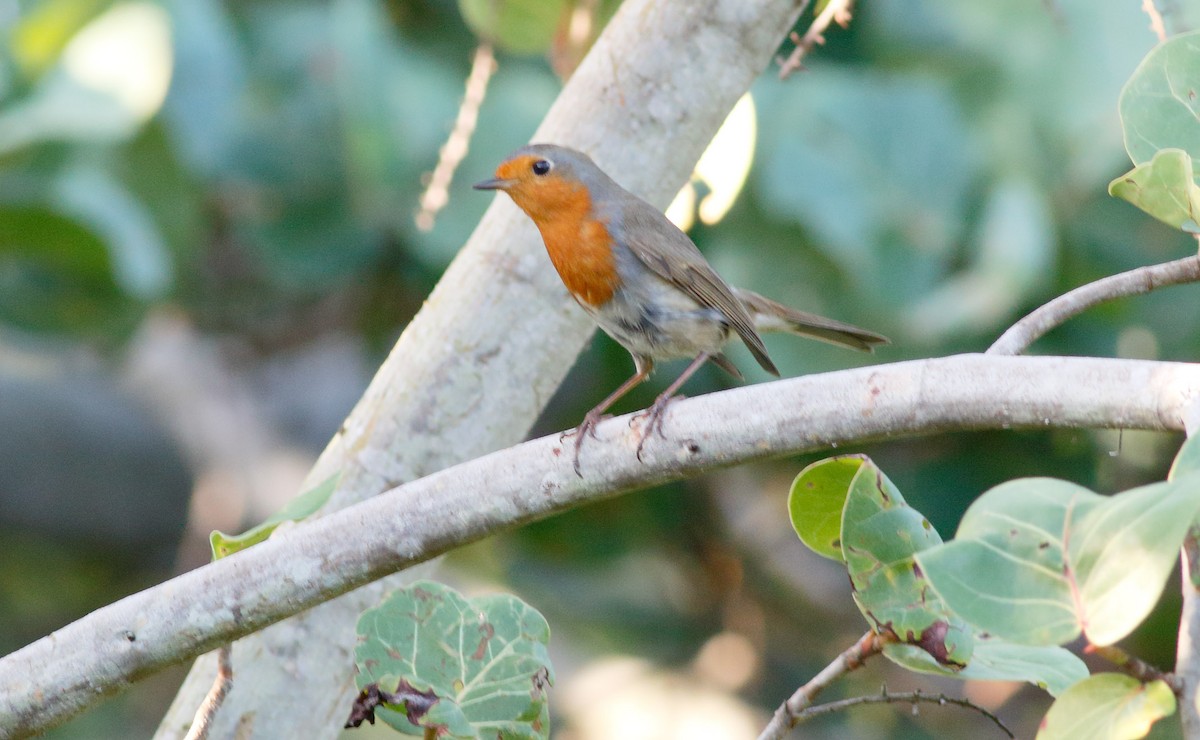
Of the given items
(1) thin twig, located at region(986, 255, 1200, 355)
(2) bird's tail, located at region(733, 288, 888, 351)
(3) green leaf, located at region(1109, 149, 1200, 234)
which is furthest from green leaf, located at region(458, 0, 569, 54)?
(3) green leaf, located at region(1109, 149, 1200, 234)

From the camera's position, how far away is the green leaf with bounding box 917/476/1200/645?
3.09 feet

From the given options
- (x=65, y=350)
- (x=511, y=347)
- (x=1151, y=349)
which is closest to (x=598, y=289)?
(x=511, y=347)

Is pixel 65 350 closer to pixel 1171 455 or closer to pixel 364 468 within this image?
pixel 364 468

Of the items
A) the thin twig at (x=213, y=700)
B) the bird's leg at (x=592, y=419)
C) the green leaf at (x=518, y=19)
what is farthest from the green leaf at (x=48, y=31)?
the thin twig at (x=213, y=700)

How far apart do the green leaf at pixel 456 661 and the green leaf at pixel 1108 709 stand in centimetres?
51

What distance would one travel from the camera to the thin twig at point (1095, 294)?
1278 mm

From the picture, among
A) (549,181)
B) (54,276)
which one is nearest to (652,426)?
(549,181)

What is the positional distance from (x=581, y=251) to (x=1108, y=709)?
140 centimetres

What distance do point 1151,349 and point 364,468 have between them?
2844 mm

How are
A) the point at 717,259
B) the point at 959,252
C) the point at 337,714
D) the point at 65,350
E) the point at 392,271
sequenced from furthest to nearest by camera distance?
the point at 65,350, the point at 392,271, the point at 959,252, the point at 717,259, the point at 337,714

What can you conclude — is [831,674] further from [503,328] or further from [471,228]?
[471,228]

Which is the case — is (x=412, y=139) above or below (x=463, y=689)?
below

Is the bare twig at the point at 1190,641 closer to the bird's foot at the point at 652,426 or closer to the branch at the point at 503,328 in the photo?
the bird's foot at the point at 652,426

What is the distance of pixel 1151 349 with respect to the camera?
151 inches
